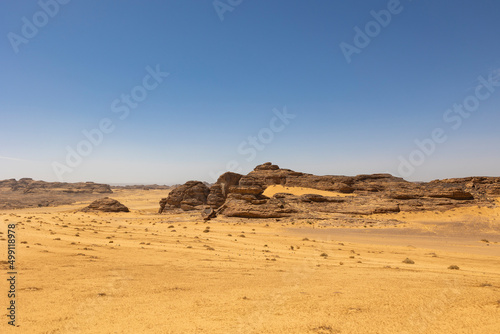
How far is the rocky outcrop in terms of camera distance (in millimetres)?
43562

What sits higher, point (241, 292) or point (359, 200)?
point (359, 200)

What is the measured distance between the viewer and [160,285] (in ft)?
26.9

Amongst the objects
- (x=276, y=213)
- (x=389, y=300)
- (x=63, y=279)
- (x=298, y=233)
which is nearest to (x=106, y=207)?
(x=276, y=213)

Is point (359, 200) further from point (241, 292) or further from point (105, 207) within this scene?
point (105, 207)

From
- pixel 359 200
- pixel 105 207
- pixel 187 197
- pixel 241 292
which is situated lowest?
pixel 105 207

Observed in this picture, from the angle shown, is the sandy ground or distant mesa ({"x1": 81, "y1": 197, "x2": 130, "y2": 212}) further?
distant mesa ({"x1": 81, "y1": 197, "x2": 130, "y2": 212})

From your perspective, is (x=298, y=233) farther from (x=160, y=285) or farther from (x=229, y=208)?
(x=160, y=285)

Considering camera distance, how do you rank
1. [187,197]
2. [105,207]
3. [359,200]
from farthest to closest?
[105,207] < [187,197] < [359,200]

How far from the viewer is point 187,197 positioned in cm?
4400

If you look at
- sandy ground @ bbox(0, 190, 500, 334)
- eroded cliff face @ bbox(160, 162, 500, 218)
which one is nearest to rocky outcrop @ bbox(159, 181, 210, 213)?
eroded cliff face @ bbox(160, 162, 500, 218)

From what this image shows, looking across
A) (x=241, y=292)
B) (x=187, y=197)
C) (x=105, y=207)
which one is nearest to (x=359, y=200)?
(x=187, y=197)

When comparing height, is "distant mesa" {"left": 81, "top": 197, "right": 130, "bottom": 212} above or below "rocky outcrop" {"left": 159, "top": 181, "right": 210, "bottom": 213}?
below

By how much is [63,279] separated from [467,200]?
133ft

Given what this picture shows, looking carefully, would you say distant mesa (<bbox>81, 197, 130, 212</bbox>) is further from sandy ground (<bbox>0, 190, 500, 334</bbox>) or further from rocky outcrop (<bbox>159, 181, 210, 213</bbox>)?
sandy ground (<bbox>0, 190, 500, 334</bbox>)
